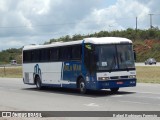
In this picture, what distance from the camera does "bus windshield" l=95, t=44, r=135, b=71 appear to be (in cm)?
2258

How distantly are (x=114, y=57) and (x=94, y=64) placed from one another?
3.40 ft

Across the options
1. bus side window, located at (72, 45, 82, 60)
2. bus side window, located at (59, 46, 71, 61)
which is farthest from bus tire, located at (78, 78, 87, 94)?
bus side window, located at (59, 46, 71, 61)

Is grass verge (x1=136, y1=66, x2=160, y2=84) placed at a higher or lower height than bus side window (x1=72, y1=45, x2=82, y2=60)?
lower

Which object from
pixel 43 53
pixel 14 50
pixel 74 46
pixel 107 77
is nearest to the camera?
pixel 107 77

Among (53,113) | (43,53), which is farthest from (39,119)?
(43,53)

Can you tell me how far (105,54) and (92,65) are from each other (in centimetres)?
83

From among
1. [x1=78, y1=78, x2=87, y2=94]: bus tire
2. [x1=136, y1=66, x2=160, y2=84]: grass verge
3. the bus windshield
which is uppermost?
the bus windshield

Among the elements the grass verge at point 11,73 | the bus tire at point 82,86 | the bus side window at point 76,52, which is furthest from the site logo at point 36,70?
the grass verge at point 11,73

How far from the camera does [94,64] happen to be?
Result: 22672mm

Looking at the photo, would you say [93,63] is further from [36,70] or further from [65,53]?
[36,70]

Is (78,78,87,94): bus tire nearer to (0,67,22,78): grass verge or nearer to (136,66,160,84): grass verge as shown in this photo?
(136,66,160,84): grass verge

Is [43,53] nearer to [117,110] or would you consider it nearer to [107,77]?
[107,77]

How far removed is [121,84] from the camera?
22.9 meters

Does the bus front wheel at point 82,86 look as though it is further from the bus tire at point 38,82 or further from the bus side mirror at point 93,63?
the bus tire at point 38,82
